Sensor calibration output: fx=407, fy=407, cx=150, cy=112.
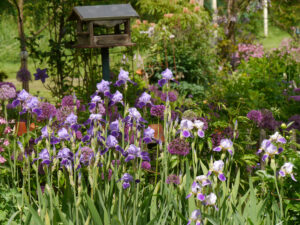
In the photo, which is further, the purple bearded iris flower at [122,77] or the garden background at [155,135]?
the purple bearded iris flower at [122,77]

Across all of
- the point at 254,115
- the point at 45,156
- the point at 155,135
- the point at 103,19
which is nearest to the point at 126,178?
the point at 45,156

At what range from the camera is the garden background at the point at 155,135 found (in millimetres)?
2037

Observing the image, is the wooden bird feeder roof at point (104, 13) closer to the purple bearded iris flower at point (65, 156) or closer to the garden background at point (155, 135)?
the garden background at point (155, 135)

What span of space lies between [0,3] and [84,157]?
2963 millimetres

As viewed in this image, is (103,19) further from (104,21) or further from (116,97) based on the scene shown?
(116,97)

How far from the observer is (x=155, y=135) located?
3771mm

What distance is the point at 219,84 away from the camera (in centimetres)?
685

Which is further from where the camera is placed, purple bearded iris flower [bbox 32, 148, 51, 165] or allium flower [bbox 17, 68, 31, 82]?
allium flower [bbox 17, 68, 31, 82]

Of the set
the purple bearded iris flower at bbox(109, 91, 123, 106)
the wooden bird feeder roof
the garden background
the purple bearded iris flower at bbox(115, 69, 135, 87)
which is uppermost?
the wooden bird feeder roof

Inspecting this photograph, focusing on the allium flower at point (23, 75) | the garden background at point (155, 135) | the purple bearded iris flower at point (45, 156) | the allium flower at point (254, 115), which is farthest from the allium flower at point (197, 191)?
the allium flower at point (23, 75)

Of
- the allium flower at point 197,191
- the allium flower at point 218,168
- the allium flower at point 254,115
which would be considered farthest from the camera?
the allium flower at point 254,115

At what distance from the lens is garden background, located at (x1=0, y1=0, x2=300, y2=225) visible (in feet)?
6.68

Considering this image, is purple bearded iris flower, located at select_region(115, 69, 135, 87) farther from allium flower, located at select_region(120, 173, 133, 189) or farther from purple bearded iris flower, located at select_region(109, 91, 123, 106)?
allium flower, located at select_region(120, 173, 133, 189)

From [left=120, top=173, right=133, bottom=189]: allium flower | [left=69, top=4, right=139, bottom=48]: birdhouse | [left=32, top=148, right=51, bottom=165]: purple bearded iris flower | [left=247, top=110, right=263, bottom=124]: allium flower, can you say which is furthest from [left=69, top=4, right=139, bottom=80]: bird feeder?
[left=120, top=173, right=133, bottom=189]: allium flower
